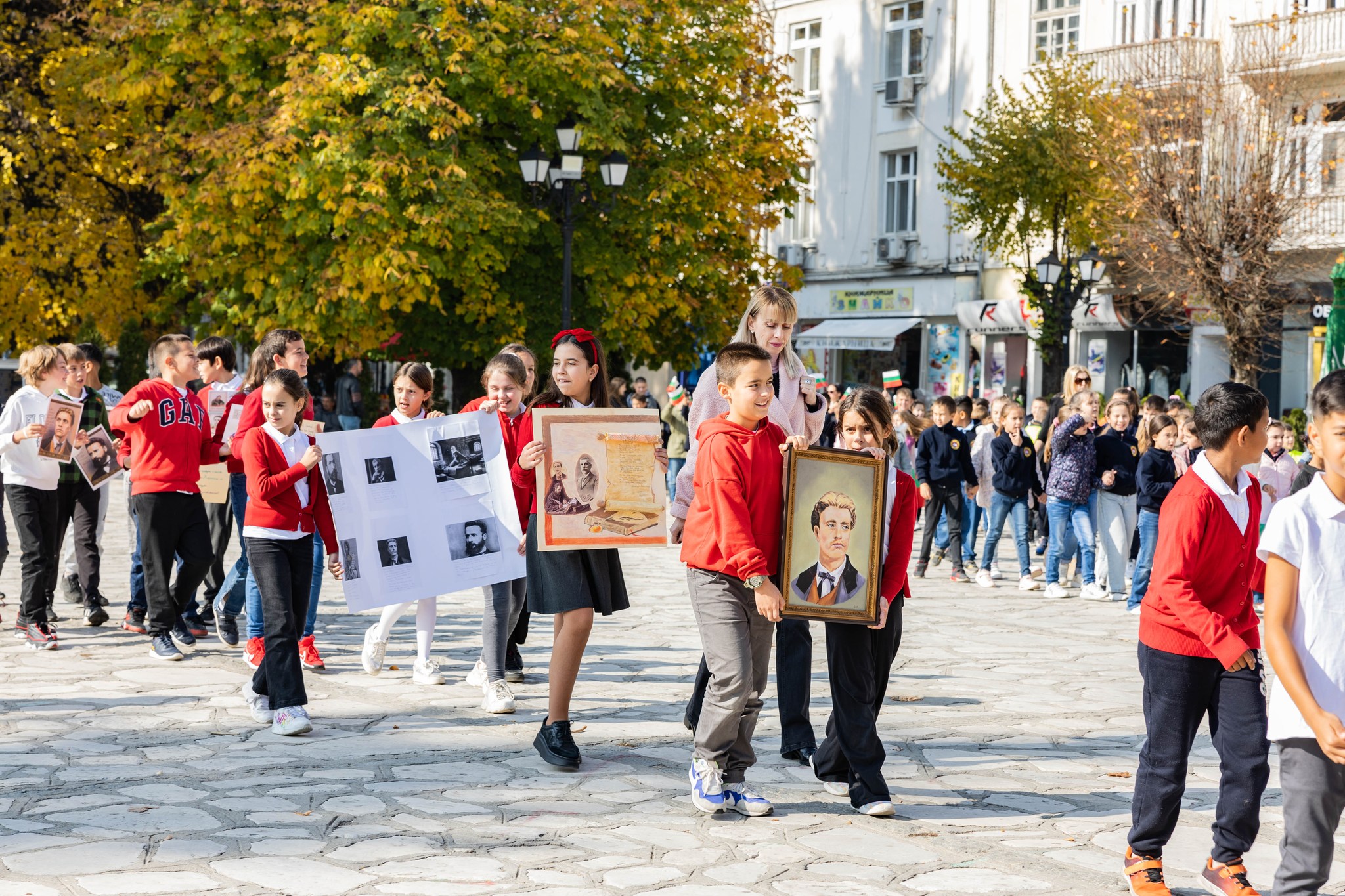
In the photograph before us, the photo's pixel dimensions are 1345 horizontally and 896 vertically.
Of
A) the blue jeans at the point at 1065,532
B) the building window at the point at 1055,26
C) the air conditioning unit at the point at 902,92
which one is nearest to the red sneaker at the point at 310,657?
the blue jeans at the point at 1065,532

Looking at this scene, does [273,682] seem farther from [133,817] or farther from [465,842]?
[465,842]

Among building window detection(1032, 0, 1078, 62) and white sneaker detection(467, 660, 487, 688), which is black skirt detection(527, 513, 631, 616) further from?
building window detection(1032, 0, 1078, 62)

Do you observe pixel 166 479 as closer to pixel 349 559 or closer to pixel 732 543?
pixel 349 559

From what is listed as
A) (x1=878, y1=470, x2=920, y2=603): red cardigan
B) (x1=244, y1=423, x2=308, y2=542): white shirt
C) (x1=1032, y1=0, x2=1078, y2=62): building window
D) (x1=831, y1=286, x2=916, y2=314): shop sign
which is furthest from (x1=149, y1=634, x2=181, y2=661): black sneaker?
(x1=831, y1=286, x2=916, y2=314): shop sign

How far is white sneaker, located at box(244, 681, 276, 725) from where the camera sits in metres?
7.18

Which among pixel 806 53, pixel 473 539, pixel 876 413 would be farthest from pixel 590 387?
pixel 806 53

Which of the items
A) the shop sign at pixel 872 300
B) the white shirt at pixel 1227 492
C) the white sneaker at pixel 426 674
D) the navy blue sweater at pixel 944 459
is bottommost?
the white sneaker at pixel 426 674

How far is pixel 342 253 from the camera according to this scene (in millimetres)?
21281

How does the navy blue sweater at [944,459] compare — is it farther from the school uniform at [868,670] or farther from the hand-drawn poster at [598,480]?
the school uniform at [868,670]

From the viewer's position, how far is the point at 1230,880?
4645 millimetres

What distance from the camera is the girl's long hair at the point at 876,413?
6035 millimetres

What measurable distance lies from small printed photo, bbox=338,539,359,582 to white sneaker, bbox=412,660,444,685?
3.03ft

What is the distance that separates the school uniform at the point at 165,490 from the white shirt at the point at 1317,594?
667cm

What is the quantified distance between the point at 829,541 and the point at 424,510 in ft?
9.97
